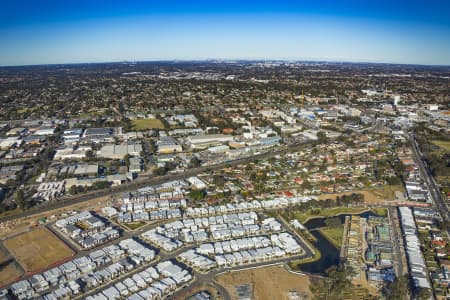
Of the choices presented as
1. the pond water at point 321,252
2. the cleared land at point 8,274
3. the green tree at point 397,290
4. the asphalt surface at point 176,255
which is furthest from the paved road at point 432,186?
the cleared land at point 8,274

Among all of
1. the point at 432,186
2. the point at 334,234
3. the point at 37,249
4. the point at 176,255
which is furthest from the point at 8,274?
the point at 432,186

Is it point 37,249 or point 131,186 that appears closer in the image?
point 37,249

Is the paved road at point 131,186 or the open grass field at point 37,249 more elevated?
the paved road at point 131,186

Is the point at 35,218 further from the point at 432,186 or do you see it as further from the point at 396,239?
the point at 432,186

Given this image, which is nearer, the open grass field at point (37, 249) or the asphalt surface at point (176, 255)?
the asphalt surface at point (176, 255)

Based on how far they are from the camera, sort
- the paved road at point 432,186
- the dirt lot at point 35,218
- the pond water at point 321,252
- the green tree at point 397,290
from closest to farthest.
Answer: the green tree at point 397,290
the pond water at point 321,252
the dirt lot at point 35,218
the paved road at point 432,186

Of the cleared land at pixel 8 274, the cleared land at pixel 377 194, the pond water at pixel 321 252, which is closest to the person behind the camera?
the cleared land at pixel 8 274

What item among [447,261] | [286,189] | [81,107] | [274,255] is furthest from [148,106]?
[447,261]

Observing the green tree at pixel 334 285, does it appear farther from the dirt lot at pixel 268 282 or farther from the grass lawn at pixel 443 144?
the grass lawn at pixel 443 144
